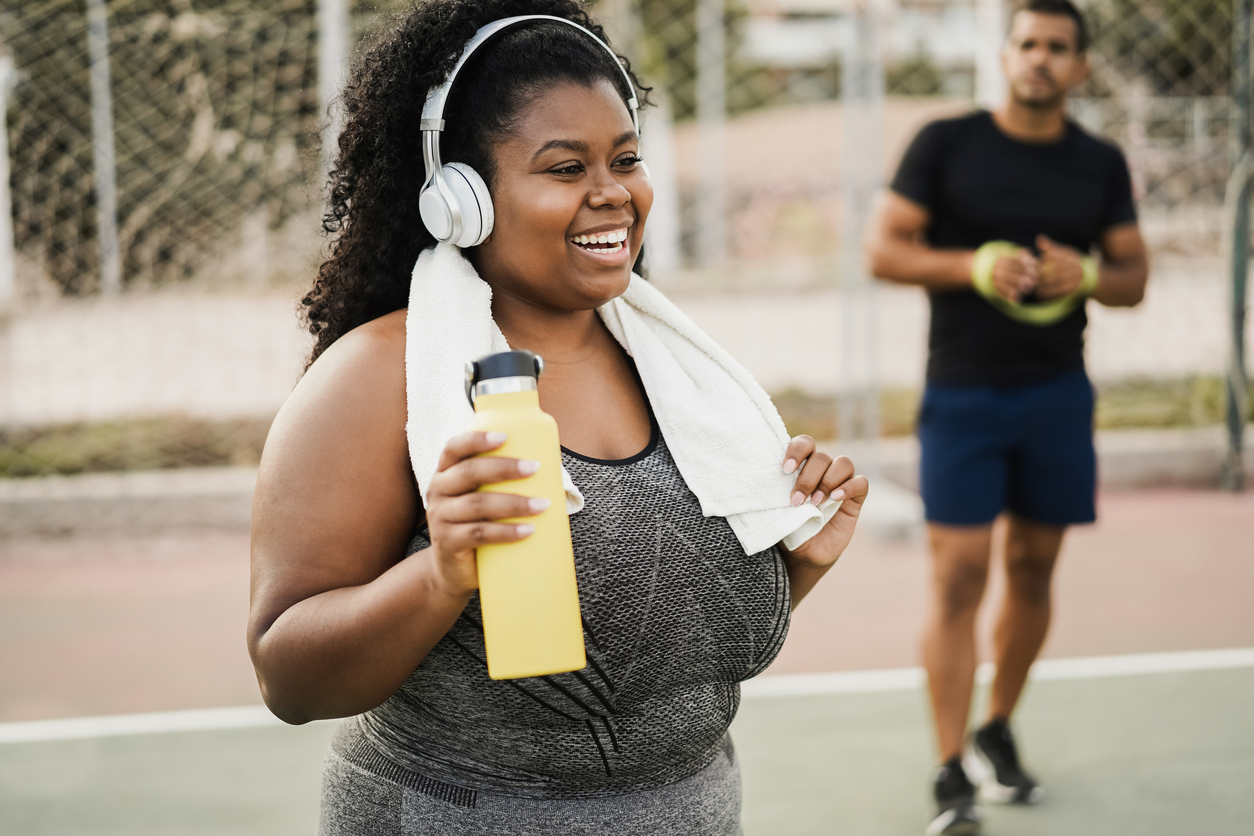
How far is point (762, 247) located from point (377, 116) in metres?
9.53

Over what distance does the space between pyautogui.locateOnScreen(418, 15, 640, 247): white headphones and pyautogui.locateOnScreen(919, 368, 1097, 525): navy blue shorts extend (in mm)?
1986

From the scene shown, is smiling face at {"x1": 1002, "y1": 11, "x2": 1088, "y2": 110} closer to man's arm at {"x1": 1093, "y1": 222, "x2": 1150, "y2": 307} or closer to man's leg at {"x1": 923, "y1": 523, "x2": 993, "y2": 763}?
man's arm at {"x1": 1093, "y1": 222, "x2": 1150, "y2": 307}

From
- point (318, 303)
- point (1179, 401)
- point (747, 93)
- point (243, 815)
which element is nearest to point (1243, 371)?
point (1179, 401)

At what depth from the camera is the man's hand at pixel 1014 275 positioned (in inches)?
118

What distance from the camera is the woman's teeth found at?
4.75ft

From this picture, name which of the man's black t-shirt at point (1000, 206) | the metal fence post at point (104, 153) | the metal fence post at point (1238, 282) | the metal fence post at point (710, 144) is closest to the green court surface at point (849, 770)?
the man's black t-shirt at point (1000, 206)

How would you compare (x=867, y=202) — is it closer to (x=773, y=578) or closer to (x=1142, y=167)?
(x=1142, y=167)

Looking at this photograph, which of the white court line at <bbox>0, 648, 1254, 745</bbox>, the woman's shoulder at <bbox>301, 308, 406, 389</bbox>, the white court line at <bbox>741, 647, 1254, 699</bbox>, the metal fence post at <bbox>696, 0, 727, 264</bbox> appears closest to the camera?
the woman's shoulder at <bbox>301, 308, 406, 389</bbox>

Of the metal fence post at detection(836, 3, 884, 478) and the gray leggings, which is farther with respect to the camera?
the metal fence post at detection(836, 3, 884, 478)

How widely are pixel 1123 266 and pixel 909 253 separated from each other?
1.98 ft

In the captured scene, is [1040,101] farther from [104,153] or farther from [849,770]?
[104,153]

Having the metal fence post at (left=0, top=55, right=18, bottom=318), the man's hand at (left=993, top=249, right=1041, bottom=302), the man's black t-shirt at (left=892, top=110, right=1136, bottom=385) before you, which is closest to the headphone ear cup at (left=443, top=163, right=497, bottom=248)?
the man's hand at (left=993, top=249, right=1041, bottom=302)

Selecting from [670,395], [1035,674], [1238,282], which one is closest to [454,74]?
[670,395]

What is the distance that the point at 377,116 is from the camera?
1526 millimetres
